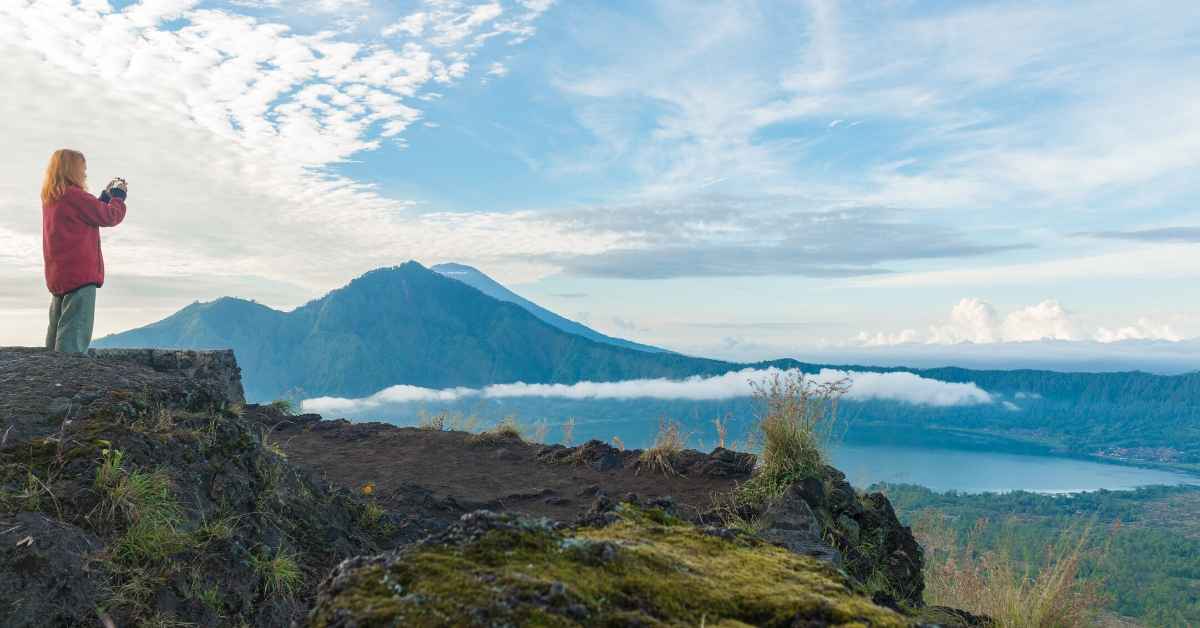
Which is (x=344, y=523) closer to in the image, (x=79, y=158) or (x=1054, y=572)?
(x=79, y=158)

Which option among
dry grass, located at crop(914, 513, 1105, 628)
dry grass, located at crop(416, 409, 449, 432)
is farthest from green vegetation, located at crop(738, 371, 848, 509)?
dry grass, located at crop(416, 409, 449, 432)

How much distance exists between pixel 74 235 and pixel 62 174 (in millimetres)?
723

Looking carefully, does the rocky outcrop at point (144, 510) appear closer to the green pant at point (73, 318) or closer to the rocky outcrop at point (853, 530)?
the green pant at point (73, 318)

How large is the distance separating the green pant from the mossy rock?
8.44 metres

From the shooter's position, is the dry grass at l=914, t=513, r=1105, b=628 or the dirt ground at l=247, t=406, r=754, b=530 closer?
the dry grass at l=914, t=513, r=1105, b=628

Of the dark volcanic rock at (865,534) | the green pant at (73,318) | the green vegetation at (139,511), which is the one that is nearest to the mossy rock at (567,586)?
the green vegetation at (139,511)

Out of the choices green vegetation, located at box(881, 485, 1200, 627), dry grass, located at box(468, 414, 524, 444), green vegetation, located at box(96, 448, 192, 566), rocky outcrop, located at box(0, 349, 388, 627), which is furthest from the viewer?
dry grass, located at box(468, 414, 524, 444)

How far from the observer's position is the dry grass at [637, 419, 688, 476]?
9766 mm

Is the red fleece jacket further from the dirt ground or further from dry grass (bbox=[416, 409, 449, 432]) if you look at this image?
dry grass (bbox=[416, 409, 449, 432])

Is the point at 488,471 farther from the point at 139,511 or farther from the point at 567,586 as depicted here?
the point at 567,586

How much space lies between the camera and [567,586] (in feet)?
7.27

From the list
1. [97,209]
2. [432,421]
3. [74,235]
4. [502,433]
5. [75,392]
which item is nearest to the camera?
[75,392]

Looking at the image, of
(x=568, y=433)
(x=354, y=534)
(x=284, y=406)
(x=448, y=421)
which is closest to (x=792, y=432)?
(x=354, y=534)

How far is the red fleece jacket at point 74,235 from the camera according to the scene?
848 cm
